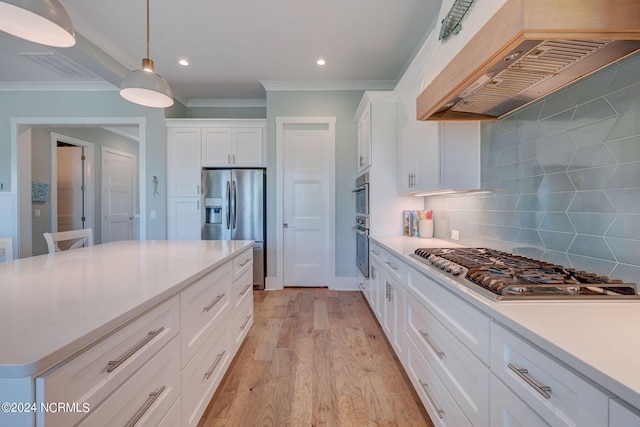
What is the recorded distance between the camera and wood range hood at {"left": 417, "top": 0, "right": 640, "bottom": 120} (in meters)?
A: 0.85

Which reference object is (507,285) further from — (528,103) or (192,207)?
(192,207)

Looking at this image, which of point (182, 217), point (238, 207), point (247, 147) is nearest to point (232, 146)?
point (247, 147)

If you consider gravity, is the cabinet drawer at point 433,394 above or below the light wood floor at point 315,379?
above

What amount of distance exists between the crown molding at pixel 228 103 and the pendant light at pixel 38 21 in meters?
3.18

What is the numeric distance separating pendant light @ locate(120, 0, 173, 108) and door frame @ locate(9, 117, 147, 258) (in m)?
2.24

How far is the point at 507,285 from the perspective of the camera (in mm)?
934

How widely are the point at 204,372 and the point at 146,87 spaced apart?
176cm

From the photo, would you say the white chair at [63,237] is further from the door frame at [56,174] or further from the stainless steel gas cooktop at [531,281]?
the door frame at [56,174]

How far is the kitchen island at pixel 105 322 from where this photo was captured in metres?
0.55

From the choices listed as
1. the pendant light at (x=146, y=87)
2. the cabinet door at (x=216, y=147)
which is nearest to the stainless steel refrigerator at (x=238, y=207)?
the cabinet door at (x=216, y=147)

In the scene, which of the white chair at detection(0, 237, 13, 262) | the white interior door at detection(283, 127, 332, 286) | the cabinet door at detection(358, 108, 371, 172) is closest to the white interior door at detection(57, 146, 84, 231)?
the white chair at detection(0, 237, 13, 262)

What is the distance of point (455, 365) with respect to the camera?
1.10 metres

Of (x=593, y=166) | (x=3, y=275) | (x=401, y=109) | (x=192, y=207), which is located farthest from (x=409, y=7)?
(x=192, y=207)

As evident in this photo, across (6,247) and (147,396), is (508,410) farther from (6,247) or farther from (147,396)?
(6,247)
